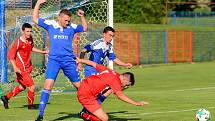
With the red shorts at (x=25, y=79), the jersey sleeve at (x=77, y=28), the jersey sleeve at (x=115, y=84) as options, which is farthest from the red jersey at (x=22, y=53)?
the jersey sleeve at (x=115, y=84)

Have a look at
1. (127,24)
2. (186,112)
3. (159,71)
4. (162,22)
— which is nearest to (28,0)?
(186,112)

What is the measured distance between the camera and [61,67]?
45.5 feet

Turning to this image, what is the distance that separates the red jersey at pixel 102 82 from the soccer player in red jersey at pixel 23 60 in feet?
13.8

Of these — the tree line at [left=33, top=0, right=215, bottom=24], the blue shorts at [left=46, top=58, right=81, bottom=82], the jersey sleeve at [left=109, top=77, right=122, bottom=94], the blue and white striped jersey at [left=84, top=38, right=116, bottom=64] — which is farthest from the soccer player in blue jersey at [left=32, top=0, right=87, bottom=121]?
the tree line at [left=33, top=0, right=215, bottom=24]

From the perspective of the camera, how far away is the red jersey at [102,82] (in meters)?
11.6

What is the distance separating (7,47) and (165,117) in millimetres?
9647

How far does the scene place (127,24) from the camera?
45.1 meters

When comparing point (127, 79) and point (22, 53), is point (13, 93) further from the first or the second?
Answer: point (127, 79)

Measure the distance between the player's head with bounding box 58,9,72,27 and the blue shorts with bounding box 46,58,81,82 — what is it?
774 mm

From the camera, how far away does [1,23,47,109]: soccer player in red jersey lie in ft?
52.6

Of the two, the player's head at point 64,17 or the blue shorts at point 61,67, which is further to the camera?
the blue shorts at point 61,67

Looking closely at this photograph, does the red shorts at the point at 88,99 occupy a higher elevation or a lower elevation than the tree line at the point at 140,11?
lower

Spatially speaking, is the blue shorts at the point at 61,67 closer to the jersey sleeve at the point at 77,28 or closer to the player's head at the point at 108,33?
the jersey sleeve at the point at 77,28

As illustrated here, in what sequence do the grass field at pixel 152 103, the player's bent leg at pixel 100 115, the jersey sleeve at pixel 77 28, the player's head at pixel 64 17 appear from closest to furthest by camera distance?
the player's bent leg at pixel 100 115, the player's head at pixel 64 17, the jersey sleeve at pixel 77 28, the grass field at pixel 152 103
